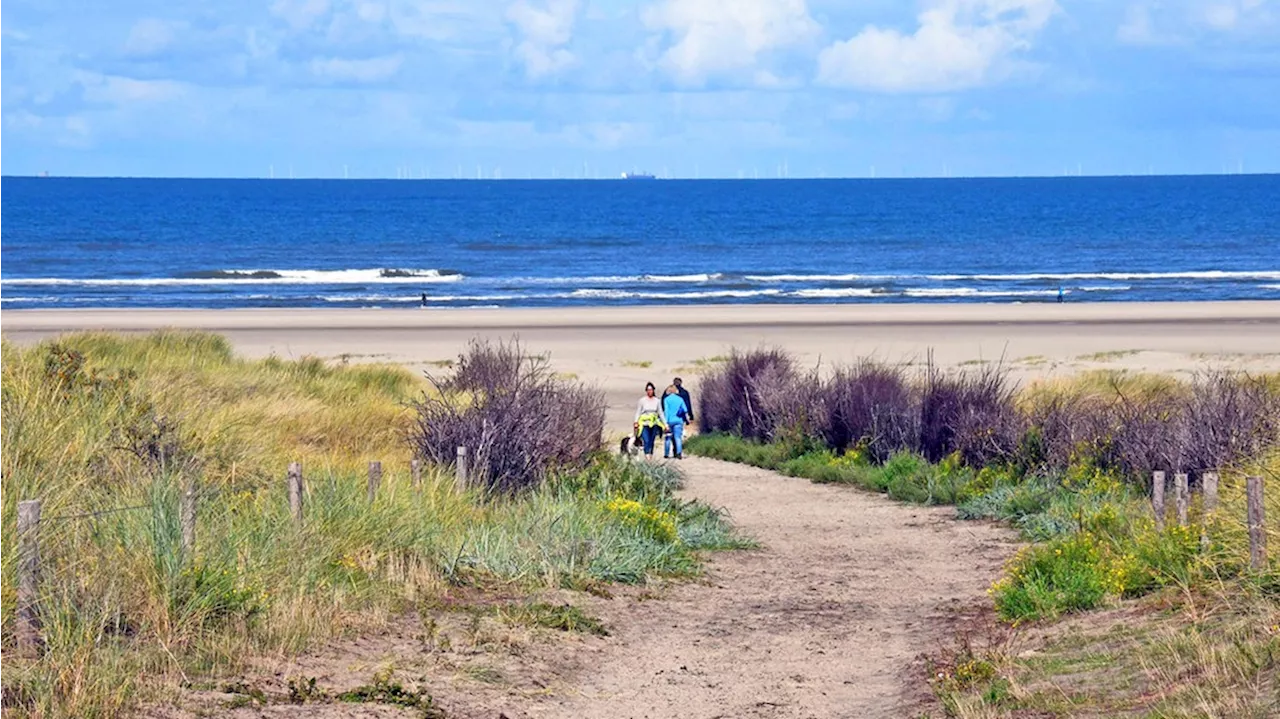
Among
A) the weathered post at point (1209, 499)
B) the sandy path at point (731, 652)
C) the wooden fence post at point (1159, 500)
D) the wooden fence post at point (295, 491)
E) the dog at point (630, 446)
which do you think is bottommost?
the dog at point (630, 446)

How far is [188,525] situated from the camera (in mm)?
8328

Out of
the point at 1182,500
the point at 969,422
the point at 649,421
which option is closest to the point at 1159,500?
the point at 1182,500

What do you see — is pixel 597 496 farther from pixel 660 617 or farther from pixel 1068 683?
pixel 1068 683

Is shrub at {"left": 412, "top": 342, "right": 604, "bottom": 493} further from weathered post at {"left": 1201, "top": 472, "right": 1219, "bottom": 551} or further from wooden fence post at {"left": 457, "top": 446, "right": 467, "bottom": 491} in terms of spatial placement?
weathered post at {"left": 1201, "top": 472, "right": 1219, "bottom": 551}

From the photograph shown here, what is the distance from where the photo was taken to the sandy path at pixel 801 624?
309 inches

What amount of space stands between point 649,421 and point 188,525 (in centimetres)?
1236

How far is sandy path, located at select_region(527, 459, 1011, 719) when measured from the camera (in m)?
7.86

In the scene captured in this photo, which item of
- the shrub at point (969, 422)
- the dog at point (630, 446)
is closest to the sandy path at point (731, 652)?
the shrub at point (969, 422)

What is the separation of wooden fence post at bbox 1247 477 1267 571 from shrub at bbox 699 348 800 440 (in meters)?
12.7

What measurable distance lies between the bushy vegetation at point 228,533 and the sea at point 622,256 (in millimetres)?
39289

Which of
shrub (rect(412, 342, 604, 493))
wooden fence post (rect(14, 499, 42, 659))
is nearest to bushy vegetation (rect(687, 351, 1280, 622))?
shrub (rect(412, 342, 604, 493))

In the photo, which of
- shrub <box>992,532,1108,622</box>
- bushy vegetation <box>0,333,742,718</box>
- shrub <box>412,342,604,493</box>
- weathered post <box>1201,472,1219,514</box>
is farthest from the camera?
shrub <box>412,342,604,493</box>

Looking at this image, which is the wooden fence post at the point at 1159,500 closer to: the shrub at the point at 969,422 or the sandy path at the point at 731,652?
the sandy path at the point at 731,652

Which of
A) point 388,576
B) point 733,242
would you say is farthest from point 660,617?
point 733,242
